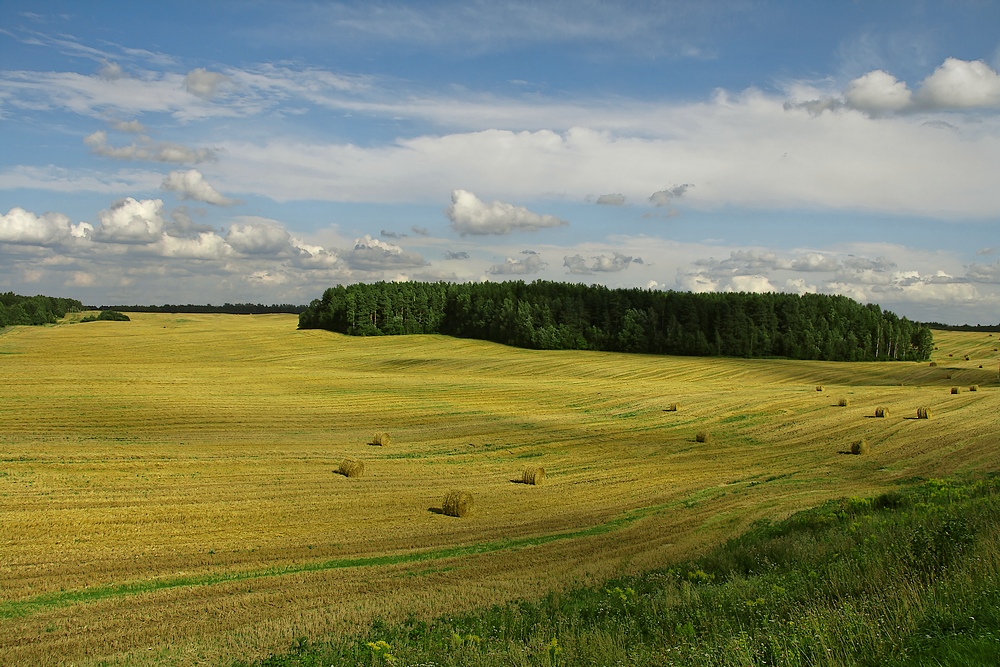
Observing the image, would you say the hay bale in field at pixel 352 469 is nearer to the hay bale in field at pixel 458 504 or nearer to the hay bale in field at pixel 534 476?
the hay bale in field at pixel 458 504

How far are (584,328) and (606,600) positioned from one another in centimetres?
7376

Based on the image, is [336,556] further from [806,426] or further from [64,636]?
[806,426]

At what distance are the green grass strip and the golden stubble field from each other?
0.06 meters

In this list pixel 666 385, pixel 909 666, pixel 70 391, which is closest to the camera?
pixel 909 666

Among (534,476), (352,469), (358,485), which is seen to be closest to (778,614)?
(534,476)

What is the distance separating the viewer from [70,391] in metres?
38.4

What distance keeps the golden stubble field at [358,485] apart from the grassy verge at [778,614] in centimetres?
171

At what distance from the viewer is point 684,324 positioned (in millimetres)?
81062

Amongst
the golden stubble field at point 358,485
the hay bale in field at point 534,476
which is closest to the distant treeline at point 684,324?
the golden stubble field at point 358,485

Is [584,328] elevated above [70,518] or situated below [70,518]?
above

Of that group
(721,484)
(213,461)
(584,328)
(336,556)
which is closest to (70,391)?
(213,461)

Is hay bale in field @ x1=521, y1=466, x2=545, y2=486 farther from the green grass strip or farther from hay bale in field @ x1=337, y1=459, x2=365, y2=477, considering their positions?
hay bale in field @ x1=337, y1=459, x2=365, y2=477

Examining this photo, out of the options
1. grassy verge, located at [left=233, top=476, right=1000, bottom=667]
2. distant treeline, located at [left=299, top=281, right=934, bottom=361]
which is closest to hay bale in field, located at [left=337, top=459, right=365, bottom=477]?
grassy verge, located at [left=233, top=476, right=1000, bottom=667]

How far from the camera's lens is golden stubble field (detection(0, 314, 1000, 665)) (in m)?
11.4
